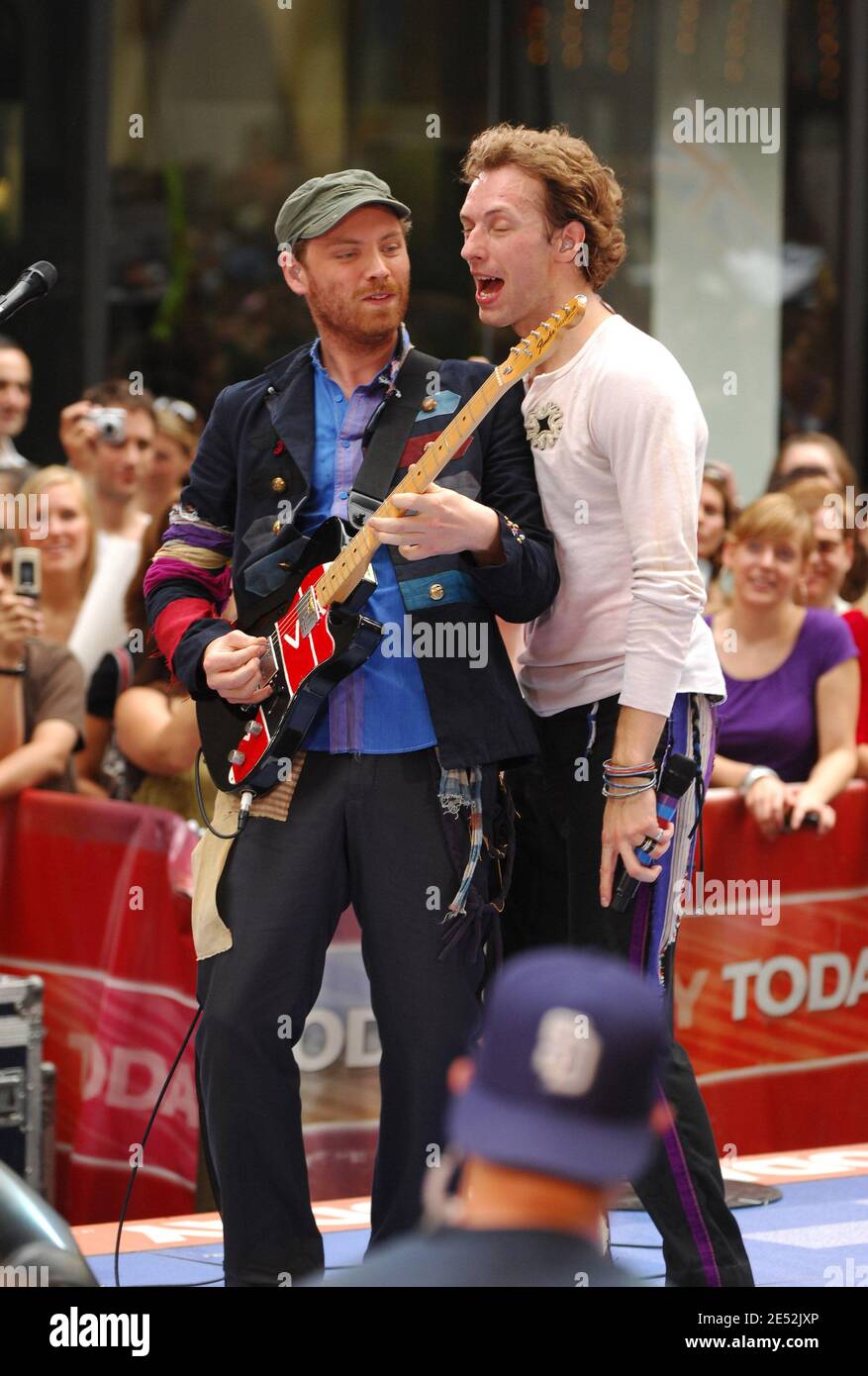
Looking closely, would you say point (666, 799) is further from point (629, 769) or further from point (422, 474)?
point (422, 474)

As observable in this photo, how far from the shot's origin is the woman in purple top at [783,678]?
18.5 ft

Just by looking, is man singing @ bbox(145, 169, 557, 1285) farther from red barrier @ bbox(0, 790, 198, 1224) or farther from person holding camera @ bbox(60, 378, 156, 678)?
person holding camera @ bbox(60, 378, 156, 678)

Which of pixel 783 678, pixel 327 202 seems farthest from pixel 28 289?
pixel 783 678

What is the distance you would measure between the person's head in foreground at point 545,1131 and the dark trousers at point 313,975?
149cm

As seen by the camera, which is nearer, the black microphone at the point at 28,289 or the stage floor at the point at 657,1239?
the black microphone at the point at 28,289

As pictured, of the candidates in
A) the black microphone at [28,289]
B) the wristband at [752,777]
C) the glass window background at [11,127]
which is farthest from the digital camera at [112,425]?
the black microphone at [28,289]

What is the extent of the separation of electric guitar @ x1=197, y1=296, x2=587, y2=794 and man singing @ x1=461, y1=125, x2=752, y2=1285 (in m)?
0.15

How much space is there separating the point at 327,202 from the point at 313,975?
4.30 ft

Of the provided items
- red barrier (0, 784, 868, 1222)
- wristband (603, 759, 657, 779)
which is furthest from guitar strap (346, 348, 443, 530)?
red barrier (0, 784, 868, 1222)

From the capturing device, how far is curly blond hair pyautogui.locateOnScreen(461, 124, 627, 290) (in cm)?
330

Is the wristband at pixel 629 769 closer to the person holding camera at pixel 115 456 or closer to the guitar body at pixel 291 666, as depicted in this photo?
the guitar body at pixel 291 666

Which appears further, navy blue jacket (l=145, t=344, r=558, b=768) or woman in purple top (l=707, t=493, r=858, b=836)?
woman in purple top (l=707, t=493, r=858, b=836)
